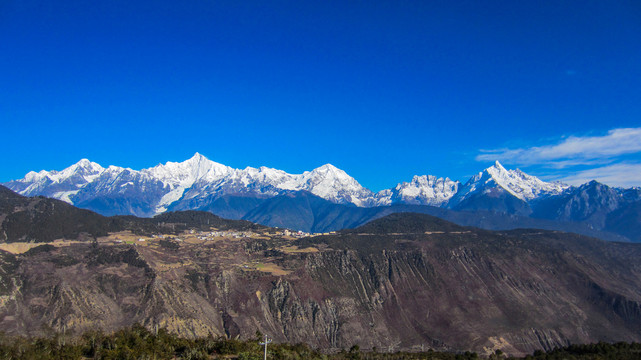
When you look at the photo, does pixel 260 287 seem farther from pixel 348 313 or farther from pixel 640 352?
pixel 640 352

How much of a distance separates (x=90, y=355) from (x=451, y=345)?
146 metres

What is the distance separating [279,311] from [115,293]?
61722mm

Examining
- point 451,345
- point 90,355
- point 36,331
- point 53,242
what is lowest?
point 451,345

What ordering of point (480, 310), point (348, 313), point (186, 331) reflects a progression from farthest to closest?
point (480, 310) < point (348, 313) < point (186, 331)

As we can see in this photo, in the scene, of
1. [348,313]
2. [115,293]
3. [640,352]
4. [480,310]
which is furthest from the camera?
[480,310]

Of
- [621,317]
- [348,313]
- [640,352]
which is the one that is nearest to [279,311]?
[348,313]

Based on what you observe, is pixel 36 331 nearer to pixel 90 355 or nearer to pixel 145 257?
pixel 145 257

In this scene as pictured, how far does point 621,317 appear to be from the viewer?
7854 inches

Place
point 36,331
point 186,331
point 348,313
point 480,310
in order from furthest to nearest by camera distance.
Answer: point 480,310 → point 348,313 → point 186,331 → point 36,331

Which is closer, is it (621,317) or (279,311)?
(279,311)

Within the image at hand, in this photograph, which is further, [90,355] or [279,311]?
[279,311]

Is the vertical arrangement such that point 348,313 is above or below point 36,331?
below

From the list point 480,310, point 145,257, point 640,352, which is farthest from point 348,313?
point 640,352

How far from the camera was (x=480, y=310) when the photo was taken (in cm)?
19325
